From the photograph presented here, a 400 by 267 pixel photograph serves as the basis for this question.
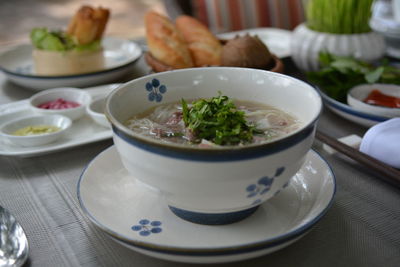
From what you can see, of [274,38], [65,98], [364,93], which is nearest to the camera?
[364,93]

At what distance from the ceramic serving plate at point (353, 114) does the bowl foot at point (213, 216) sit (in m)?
0.51

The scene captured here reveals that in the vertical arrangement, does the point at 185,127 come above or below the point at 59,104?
above

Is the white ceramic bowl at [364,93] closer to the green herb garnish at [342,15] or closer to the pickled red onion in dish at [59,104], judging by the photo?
the green herb garnish at [342,15]

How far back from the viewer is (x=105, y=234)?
2.62 ft

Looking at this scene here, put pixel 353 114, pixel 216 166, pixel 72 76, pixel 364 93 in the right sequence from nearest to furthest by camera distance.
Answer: pixel 216 166 → pixel 353 114 → pixel 364 93 → pixel 72 76

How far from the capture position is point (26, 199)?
932 mm

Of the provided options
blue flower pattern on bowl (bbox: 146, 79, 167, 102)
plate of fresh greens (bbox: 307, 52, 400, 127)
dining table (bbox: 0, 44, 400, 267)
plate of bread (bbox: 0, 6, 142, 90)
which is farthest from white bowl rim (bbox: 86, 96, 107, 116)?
plate of fresh greens (bbox: 307, 52, 400, 127)

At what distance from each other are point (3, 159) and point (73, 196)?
273 mm

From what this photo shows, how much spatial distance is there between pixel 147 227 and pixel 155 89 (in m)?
0.29

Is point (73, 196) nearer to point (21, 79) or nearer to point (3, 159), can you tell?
point (3, 159)

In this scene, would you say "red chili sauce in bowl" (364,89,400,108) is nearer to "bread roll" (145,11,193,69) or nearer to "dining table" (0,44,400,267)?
"dining table" (0,44,400,267)

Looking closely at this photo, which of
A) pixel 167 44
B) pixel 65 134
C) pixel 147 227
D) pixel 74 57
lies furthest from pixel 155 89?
pixel 74 57

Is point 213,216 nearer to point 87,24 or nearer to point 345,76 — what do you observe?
point 345,76

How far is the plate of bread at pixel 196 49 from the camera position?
1.29 m
